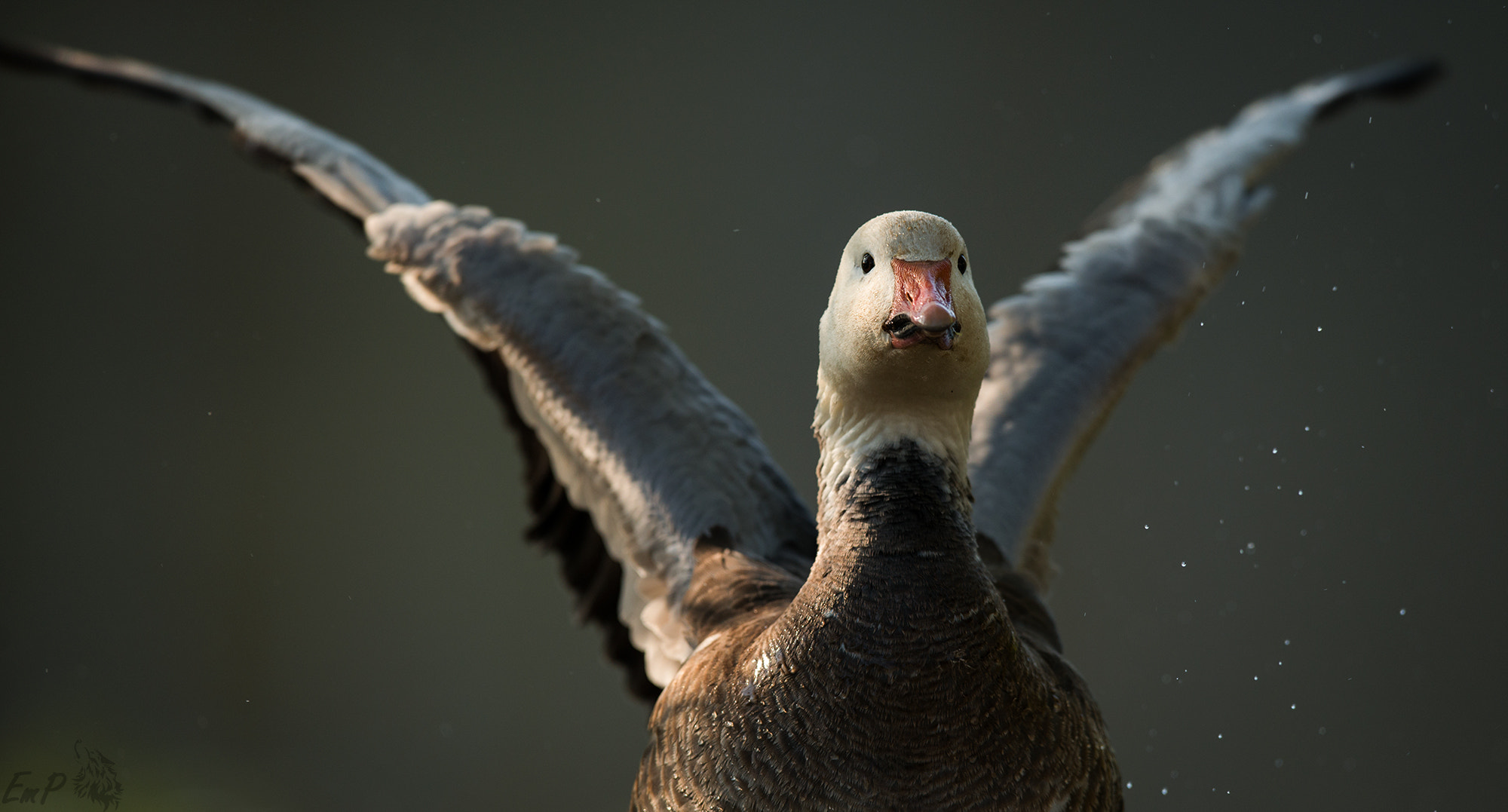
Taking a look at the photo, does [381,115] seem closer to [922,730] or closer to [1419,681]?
[922,730]

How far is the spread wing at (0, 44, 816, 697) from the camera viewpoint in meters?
1.75

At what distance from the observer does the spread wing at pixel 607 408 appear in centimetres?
175

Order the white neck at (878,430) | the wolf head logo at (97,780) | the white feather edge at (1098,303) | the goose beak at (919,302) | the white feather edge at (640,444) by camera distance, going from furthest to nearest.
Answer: the wolf head logo at (97,780) → the white feather edge at (1098,303) → the white feather edge at (640,444) → the white neck at (878,430) → the goose beak at (919,302)

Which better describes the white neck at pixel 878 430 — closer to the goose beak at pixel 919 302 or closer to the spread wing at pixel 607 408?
the goose beak at pixel 919 302

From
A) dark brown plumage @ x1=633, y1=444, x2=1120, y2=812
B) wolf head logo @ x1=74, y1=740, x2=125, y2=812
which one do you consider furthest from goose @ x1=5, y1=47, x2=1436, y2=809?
wolf head logo @ x1=74, y1=740, x2=125, y2=812

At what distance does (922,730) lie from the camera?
1.08 m

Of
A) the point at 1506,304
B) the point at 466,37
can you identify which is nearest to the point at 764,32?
the point at 466,37

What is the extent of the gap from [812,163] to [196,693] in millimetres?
1908

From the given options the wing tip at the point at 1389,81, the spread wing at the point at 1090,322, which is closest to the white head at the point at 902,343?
the spread wing at the point at 1090,322

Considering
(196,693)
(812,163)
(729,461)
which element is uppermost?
(812,163)

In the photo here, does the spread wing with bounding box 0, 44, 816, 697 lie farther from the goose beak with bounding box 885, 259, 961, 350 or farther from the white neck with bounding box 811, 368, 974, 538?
the goose beak with bounding box 885, 259, 961, 350

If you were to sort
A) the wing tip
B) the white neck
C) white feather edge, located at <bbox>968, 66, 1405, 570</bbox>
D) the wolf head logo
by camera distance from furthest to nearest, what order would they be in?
the wing tip → the wolf head logo → white feather edge, located at <bbox>968, 66, 1405, 570</bbox> → the white neck

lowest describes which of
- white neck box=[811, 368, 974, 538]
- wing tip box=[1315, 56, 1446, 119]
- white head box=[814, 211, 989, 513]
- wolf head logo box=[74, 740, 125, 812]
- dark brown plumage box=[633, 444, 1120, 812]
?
wolf head logo box=[74, 740, 125, 812]

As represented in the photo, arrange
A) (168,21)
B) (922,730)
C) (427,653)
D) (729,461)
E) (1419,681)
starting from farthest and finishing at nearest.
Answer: (427,653)
(168,21)
(1419,681)
(729,461)
(922,730)
